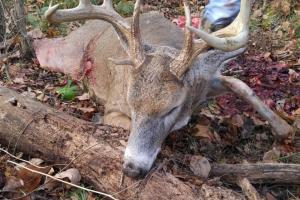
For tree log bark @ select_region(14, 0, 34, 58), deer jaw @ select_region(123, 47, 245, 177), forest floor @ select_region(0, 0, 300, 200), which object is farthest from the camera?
tree log bark @ select_region(14, 0, 34, 58)

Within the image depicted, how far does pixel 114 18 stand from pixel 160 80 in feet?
2.40

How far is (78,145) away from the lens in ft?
12.6

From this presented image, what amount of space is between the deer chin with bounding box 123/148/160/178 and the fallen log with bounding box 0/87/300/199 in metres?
0.05

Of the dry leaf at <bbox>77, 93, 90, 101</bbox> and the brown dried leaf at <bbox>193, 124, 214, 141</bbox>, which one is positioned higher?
the dry leaf at <bbox>77, 93, 90, 101</bbox>

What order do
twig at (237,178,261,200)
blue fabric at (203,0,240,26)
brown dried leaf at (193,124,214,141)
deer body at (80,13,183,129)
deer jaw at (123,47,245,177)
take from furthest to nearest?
blue fabric at (203,0,240,26)
deer body at (80,13,183,129)
brown dried leaf at (193,124,214,141)
deer jaw at (123,47,245,177)
twig at (237,178,261,200)

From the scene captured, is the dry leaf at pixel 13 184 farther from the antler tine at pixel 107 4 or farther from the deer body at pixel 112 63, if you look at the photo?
the antler tine at pixel 107 4

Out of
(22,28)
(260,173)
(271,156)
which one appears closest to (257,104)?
(271,156)

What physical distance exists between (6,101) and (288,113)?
2.69m

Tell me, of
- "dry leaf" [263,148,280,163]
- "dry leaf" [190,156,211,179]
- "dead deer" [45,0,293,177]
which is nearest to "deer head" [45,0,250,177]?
"dead deer" [45,0,293,177]

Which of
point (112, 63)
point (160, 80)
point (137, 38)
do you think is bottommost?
point (112, 63)

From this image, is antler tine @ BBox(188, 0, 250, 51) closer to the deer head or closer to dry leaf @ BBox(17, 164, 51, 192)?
the deer head

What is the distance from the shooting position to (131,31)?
4309 millimetres

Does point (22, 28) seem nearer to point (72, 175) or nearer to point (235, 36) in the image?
point (72, 175)

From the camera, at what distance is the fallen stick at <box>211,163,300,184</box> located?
3.94 meters
